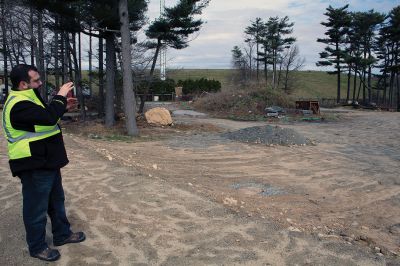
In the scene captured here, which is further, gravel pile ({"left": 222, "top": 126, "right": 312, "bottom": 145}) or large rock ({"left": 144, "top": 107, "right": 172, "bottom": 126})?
large rock ({"left": 144, "top": 107, "right": 172, "bottom": 126})

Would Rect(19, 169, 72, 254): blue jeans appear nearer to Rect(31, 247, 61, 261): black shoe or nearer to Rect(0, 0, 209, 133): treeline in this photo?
Rect(31, 247, 61, 261): black shoe

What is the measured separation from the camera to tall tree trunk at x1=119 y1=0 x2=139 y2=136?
1314 cm

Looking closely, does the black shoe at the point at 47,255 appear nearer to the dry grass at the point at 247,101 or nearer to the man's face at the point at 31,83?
the man's face at the point at 31,83

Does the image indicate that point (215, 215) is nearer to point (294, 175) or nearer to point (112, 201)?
point (112, 201)

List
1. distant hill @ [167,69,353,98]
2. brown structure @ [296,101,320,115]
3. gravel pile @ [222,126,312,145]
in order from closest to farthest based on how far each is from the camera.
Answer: gravel pile @ [222,126,312,145] → brown structure @ [296,101,320,115] → distant hill @ [167,69,353,98]

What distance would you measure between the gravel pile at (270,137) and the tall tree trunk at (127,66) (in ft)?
11.4

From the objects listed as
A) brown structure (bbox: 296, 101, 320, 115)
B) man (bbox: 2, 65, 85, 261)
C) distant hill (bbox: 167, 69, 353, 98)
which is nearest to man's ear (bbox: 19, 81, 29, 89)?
man (bbox: 2, 65, 85, 261)

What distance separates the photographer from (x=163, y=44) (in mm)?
19828

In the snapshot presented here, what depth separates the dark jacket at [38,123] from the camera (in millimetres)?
3184

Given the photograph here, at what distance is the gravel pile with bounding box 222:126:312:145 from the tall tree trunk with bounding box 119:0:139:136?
137 inches

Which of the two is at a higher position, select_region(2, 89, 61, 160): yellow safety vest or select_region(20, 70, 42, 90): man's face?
select_region(20, 70, 42, 90): man's face

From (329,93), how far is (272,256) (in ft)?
214

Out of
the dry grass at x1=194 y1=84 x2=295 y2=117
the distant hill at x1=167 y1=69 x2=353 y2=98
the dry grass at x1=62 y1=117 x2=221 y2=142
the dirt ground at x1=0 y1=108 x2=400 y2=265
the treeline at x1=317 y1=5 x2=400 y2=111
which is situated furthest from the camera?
the distant hill at x1=167 y1=69 x2=353 y2=98

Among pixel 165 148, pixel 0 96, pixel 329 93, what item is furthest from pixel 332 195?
pixel 329 93
